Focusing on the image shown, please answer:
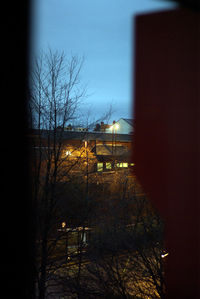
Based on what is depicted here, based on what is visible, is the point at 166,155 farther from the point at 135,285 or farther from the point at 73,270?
the point at 73,270

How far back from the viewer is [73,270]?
503 cm
